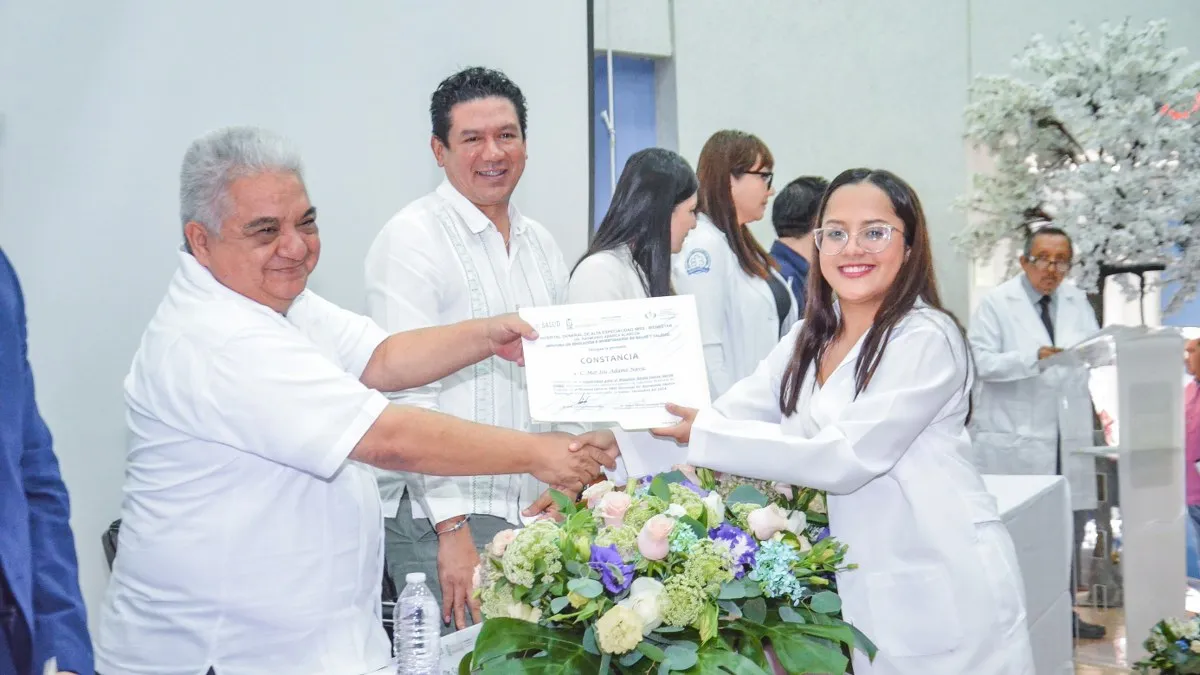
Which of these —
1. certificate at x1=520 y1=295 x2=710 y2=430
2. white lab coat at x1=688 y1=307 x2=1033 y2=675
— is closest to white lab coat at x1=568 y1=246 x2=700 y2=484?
certificate at x1=520 y1=295 x2=710 y2=430

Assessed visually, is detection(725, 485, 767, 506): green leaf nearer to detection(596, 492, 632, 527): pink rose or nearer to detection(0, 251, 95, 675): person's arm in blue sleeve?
detection(596, 492, 632, 527): pink rose

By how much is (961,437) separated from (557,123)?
2012 millimetres

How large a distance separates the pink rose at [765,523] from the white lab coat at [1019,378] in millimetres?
3741

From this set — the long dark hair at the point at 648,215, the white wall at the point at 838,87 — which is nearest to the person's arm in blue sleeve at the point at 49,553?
the long dark hair at the point at 648,215

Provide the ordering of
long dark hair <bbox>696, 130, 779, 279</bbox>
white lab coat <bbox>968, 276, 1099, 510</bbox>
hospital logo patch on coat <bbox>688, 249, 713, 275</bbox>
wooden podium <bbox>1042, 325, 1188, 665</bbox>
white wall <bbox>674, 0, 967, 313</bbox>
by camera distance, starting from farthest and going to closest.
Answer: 1. white wall <bbox>674, 0, 967, 313</bbox>
2. white lab coat <bbox>968, 276, 1099, 510</bbox>
3. wooden podium <bbox>1042, 325, 1188, 665</bbox>
4. long dark hair <bbox>696, 130, 779, 279</bbox>
5. hospital logo patch on coat <bbox>688, 249, 713, 275</bbox>

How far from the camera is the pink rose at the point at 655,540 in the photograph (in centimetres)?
142

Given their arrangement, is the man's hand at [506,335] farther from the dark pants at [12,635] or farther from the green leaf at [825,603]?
the dark pants at [12,635]

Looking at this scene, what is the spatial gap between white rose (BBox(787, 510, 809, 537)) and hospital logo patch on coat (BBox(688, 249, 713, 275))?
179cm

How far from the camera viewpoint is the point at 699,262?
140 inches

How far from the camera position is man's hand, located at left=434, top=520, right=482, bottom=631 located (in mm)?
2523

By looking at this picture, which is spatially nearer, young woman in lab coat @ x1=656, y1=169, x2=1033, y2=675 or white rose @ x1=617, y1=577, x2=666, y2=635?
white rose @ x1=617, y1=577, x2=666, y2=635

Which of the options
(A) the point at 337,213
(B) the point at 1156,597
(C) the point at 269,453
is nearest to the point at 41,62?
(A) the point at 337,213

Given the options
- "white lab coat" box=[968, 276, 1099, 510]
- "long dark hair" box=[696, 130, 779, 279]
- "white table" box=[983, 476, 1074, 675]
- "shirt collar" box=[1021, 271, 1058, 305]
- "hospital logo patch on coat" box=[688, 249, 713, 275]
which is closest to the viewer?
"white table" box=[983, 476, 1074, 675]

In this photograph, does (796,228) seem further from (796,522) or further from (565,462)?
(796,522)
